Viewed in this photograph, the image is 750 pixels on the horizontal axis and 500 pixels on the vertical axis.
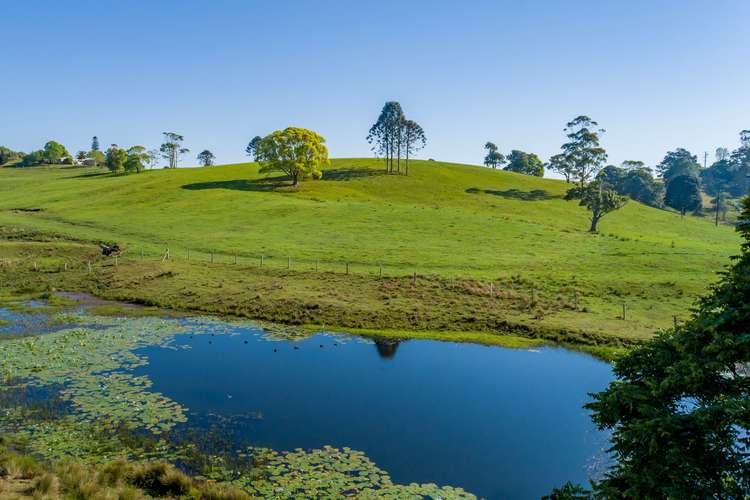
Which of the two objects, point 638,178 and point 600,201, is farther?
point 638,178

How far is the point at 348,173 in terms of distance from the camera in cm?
12419

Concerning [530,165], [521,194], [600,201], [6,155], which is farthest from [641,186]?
[6,155]

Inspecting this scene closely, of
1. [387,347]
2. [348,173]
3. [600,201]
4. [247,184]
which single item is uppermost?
[348,173]

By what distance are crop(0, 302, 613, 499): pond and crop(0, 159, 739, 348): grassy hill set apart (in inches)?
444

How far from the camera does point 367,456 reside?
1781 centimetres

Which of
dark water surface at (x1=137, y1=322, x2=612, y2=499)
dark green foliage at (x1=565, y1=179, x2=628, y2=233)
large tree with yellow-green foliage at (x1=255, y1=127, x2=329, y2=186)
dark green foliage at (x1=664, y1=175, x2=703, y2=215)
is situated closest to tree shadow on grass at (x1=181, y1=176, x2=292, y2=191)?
large tree with yellow-green foliage at (x1=255, y1=127, x2=329, y2=186)

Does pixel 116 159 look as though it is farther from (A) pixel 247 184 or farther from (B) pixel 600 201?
(B) pixel 600 201

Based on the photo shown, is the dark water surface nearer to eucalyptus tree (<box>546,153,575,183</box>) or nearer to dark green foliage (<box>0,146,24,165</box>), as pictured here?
eucalyptus tree (<box>546,153,575,183</box>)

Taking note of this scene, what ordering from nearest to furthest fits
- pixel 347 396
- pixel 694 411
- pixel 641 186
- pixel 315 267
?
pixel 694 411 < pixel 347 396 < pixel 315 267 < pixel 641 186

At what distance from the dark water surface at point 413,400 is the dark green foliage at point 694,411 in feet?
23.4

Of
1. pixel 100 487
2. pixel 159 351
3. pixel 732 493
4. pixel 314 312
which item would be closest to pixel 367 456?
pixel 100 487

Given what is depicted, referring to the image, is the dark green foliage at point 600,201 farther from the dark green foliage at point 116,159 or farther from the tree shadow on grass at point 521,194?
the dark green foliage at point 116,159

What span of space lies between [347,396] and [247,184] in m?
89.9

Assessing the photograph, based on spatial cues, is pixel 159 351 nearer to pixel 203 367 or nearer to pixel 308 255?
pixel 203 367
